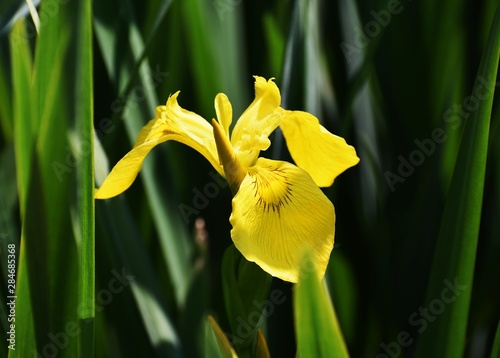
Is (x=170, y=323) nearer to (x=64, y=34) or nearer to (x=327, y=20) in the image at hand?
(x=64, y=34)

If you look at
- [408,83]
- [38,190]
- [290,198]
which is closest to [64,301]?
[38,190]

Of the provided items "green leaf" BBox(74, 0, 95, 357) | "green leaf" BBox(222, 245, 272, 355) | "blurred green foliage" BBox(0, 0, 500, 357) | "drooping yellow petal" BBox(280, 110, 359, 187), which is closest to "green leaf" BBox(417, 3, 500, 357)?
"blurred green foliage" BBox(0, 0, 500, 357)

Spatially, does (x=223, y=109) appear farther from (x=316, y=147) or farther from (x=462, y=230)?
(x=462, y=230)

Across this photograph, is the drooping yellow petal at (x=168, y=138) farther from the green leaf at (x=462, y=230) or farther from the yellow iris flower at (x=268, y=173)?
the green leaf at (x=462, y=230)

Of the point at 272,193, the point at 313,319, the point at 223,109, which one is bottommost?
the point at 313,319

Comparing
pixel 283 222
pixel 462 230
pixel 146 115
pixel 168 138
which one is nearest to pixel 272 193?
pixel 283 222

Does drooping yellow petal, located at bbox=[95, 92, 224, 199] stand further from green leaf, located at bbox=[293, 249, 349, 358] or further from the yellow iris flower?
green leaf, located at bbox=[293, 249, 349, 358]

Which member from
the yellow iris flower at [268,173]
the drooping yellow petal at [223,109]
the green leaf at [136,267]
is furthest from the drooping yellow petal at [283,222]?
the green leaf at [136,267]
